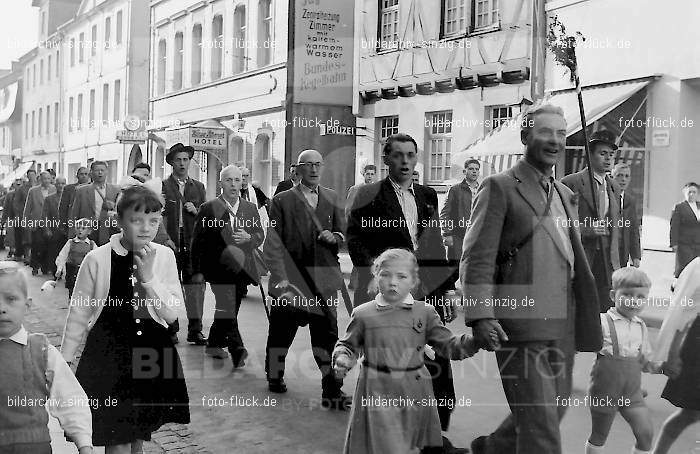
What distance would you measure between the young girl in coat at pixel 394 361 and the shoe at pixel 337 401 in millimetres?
2213

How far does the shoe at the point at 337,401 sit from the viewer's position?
22.7ft

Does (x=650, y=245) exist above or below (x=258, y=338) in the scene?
above

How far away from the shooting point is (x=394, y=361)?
15.2ft

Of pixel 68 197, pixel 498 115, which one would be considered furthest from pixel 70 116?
pixel 68 197

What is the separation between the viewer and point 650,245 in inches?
606

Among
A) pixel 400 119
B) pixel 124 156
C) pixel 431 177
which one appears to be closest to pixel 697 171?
pixel 431 177

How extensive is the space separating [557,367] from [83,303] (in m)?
2.42

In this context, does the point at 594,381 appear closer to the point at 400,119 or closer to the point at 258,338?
the point at 258,338

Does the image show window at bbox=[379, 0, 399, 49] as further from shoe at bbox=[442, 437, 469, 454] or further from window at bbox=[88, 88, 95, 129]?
window at bbox=[88, 88, 95, 129]

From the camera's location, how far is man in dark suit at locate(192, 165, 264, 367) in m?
9.09

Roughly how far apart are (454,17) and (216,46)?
14.0 metres

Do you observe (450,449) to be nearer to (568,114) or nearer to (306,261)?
(306,261)

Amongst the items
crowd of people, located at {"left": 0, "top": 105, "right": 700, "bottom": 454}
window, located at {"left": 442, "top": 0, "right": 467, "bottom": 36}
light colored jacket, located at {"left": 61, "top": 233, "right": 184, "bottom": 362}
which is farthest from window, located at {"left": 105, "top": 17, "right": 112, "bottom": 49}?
light colored jacket, located at {"left": 61, "top": 233, "right": 184, "bottom": 362}

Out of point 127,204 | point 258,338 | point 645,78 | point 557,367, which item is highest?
point 645,78
